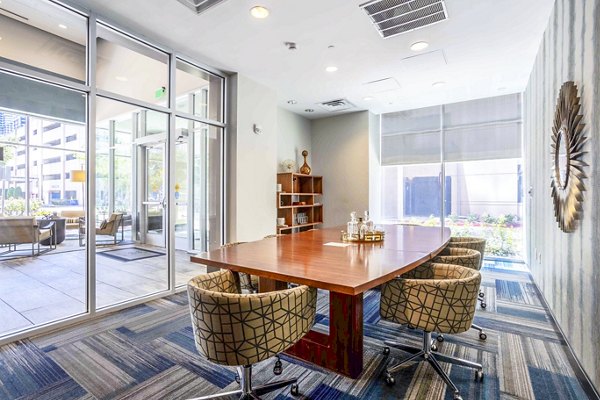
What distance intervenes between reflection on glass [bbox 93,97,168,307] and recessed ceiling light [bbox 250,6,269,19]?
1647 mm

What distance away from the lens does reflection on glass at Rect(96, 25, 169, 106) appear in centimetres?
317

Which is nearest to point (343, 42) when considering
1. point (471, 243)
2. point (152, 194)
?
point (471, 243)

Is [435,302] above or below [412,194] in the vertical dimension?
below

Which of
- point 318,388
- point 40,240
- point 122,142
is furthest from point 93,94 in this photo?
point 318,388

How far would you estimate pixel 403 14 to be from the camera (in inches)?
117

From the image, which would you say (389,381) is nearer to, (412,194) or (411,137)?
(412,194)

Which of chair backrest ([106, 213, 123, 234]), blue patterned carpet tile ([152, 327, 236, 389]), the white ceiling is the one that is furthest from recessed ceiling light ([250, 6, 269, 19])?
blue patterned carpet tile ([152, 327, 236, 389])

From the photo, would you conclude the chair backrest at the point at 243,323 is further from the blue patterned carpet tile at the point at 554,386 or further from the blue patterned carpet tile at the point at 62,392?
the blue patterned carpet tile at the point at 554,386

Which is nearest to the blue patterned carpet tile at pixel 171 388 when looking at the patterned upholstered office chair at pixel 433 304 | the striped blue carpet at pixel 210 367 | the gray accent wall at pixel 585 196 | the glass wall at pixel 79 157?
the striped blue carpet at pixel 210 367

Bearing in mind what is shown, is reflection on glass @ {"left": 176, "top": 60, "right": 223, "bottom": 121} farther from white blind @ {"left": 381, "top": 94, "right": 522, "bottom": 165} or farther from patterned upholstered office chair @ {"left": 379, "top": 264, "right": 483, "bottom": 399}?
white blind @ {"left": 381, "top": 94, "right": 522, "bottom": 165}

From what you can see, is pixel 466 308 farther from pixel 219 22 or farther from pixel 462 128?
pixel 462 128

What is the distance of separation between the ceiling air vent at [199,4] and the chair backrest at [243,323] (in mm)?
2510

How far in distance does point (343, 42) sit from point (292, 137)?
3008mm

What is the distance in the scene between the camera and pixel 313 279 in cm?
154
